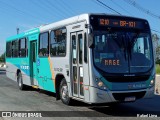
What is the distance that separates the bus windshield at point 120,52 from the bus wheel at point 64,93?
2.46 metres

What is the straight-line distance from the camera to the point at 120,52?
34.3 ft

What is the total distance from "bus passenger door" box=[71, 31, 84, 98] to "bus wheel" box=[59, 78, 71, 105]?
2.52ft

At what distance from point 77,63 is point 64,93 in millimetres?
1789

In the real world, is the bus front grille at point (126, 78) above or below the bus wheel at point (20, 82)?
above

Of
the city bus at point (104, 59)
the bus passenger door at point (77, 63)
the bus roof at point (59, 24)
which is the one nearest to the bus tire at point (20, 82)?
the bus roof at point (59, 24)

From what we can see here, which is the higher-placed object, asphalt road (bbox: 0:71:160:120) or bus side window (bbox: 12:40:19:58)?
bus side window (bbox: 12:40:19:58)

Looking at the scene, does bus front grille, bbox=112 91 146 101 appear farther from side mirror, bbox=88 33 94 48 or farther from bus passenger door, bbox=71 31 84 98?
side mirror, bbox=88 33 94 48

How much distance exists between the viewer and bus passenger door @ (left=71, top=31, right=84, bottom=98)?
1087cm

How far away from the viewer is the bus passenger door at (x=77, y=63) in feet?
35.7

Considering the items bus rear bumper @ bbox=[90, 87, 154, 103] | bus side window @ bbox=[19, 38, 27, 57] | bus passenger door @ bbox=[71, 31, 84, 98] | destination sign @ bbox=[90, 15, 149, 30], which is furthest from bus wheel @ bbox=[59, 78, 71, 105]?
bus side window @ bbox=[19, 38, 27, 57]

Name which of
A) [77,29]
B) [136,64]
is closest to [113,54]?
[136,64]

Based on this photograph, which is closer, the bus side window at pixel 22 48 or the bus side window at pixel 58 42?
the bus side window at pixel 58 42

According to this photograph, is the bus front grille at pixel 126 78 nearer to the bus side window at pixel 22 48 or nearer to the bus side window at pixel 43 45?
the bus side window at pixel 43 45

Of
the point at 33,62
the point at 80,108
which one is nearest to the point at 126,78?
the point at 80,108
